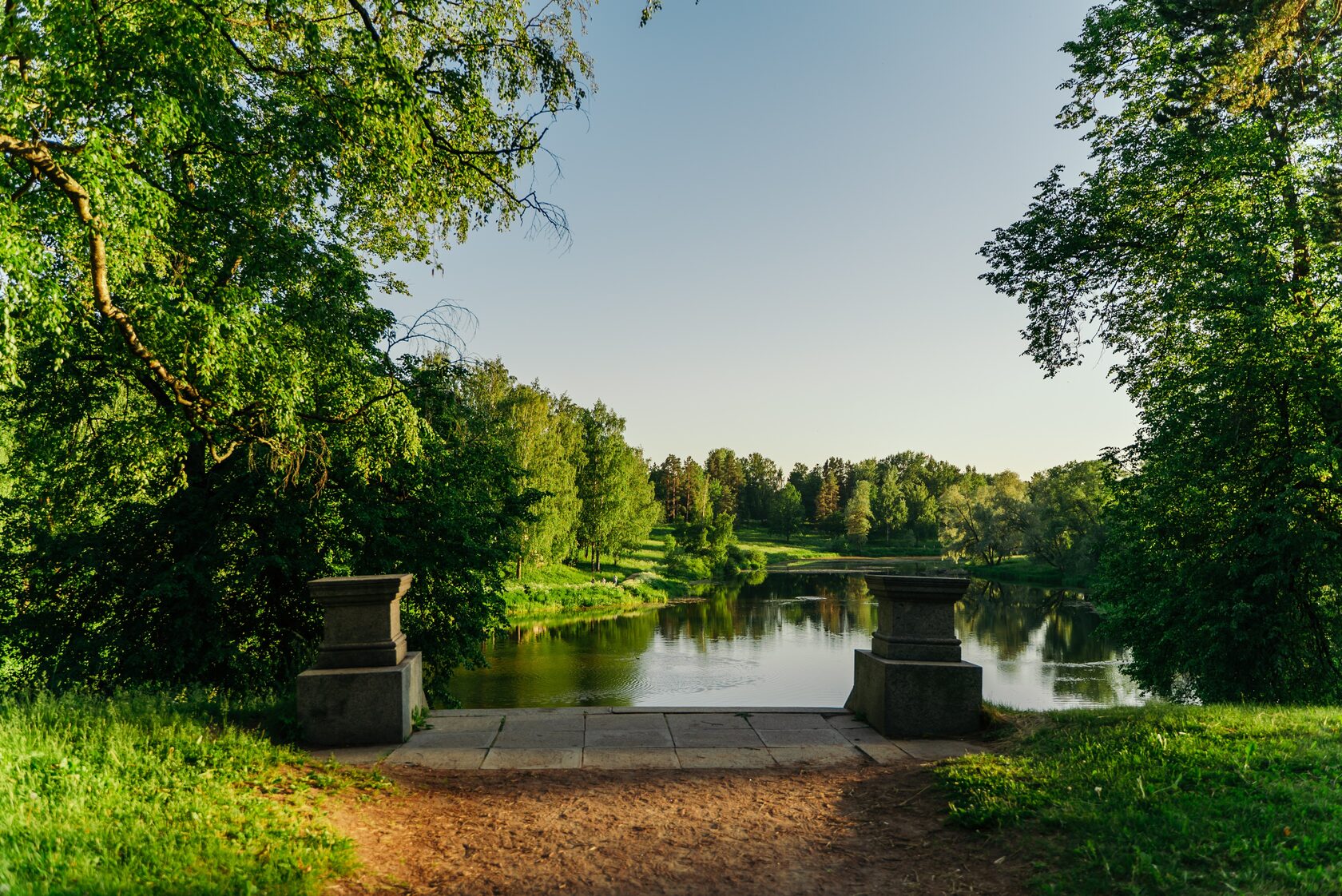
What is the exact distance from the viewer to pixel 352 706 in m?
5.81

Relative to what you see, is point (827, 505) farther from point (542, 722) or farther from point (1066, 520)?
point (542, 722)

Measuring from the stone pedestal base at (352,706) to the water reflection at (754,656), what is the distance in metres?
12.1

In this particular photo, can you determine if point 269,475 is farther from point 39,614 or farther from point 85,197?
point 85,197

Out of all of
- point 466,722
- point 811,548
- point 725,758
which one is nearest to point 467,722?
point 466,722

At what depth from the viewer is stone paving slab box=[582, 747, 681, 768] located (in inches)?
215

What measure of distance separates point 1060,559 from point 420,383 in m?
47.6

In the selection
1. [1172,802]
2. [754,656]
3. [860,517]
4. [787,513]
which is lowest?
[754,656]

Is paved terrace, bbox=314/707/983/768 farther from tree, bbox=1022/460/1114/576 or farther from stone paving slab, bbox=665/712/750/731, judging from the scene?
tree, bbox=1022/460/1114/576

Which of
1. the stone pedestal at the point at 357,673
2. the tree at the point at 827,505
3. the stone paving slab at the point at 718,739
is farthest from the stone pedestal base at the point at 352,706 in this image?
the tree at the point at 827,505

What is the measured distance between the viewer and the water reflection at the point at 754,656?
19781 mm

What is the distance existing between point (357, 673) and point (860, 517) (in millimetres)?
94526

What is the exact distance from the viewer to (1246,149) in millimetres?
11047

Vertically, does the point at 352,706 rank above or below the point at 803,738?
above

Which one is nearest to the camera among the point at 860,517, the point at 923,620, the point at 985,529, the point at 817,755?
the point at 817,755
